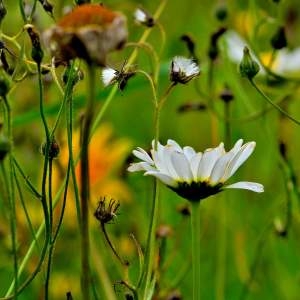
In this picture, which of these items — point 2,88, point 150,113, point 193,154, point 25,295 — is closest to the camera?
point 2,88

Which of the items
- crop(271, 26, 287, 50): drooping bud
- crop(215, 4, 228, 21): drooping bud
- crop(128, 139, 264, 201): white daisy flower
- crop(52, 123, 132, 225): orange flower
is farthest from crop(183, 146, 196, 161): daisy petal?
crop(52, 123, 132, 225): orange flower

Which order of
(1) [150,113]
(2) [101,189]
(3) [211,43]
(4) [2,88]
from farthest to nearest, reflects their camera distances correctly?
(1) [150,113] → (2) [101,189] → (3) [211,43] → (4) [2,88]

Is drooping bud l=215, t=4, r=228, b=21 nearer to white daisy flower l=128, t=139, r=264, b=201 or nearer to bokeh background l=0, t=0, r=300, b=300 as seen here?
bokeh background l=0, t=0, r=300, b=300

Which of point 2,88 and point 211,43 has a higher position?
point 211,43

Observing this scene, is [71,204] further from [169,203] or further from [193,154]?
[193,154]

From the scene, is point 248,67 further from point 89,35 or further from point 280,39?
point 89,35

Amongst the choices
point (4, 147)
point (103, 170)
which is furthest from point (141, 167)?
point (103, 170)

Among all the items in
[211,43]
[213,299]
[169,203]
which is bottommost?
[213,299]

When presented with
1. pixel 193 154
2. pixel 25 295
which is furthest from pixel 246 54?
pixel 25 295
